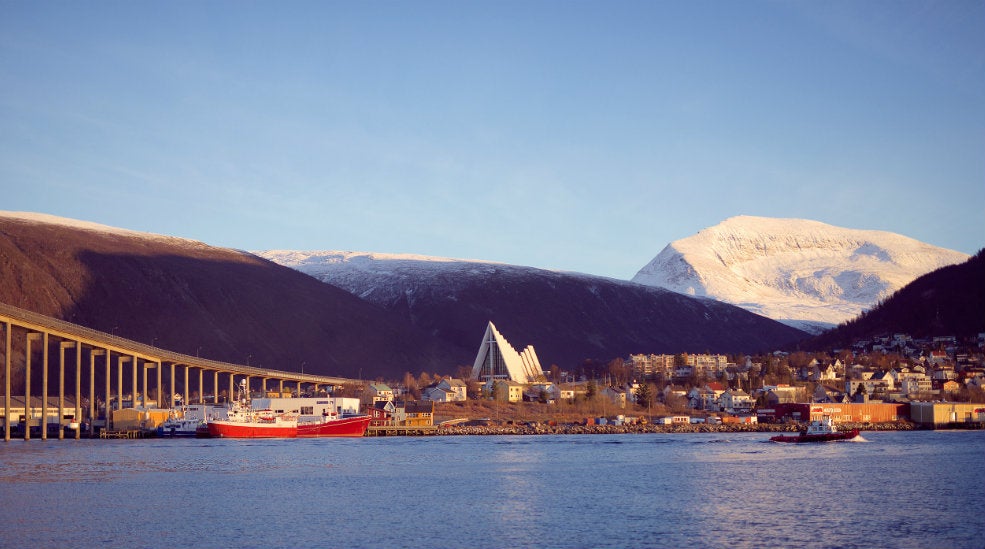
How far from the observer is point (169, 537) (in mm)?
45156

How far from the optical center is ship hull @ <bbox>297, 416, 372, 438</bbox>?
4865 inches

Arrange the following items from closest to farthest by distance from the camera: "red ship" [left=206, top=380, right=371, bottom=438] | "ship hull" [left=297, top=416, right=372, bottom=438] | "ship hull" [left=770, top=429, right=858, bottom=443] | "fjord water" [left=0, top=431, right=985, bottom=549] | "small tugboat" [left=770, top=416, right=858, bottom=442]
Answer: "fjord water" [left=0, top=431, right=985, bottom=549]
"ship hull" [left=770, top=429, right=858, bottom=443]
"small tugboat" [left=770, top=416, right=858, bottom=442]
"red ship" [left=206, top=380, right=371, bottom=438]
"ship hull" [left=297, top=416, right=372, bottom=438]

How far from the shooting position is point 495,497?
2307 inches

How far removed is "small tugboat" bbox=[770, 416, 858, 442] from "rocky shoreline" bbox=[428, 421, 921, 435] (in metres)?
17.2

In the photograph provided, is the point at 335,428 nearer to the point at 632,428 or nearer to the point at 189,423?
the point at 189,423

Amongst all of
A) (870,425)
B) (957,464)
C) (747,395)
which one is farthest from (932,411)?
(957,464)

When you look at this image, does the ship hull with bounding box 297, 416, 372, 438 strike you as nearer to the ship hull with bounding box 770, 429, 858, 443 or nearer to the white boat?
the white boat

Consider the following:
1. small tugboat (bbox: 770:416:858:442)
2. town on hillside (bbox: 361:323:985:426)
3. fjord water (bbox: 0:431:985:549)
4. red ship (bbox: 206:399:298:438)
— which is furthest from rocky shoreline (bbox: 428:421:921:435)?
fjord water (bbox: 0:431:985:549)

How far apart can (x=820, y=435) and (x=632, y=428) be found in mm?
29840

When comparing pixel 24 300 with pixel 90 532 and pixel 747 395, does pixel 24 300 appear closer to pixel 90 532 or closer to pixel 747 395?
pixel 747 395

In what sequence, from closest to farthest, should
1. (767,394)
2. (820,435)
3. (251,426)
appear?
1. (820,435)
2. (251,426)
3. (767,394)

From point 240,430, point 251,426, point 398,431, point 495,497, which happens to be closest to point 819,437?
point 398,431

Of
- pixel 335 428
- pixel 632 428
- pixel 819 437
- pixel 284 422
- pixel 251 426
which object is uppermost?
pixel 284 422

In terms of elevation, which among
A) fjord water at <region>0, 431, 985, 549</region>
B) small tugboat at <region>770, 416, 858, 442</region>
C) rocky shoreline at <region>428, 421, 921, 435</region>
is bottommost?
rocky shoreline at <region>428, 421, 921, 435</region>
